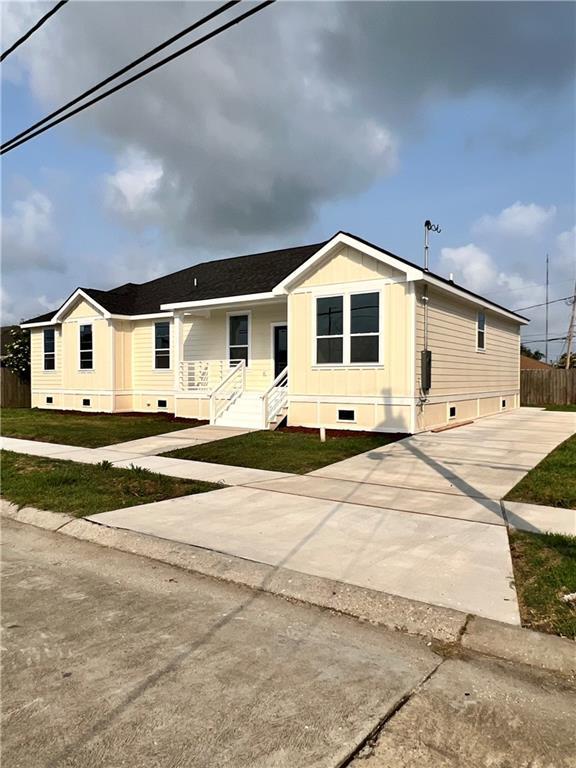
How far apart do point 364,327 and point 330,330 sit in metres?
0.93

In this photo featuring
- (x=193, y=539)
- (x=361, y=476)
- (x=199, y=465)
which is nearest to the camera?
(x=193, y=539)

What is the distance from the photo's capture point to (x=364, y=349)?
43.9ft

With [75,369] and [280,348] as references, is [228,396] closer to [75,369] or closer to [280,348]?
[280,348]

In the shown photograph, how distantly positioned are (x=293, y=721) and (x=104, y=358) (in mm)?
19290

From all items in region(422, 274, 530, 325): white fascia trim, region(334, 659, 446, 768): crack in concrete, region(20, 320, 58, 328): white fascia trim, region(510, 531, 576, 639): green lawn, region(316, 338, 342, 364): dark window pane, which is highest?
region(20, 320, 58, 328): white fascia trim

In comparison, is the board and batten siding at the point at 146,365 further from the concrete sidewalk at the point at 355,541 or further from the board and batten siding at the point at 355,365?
the concrete sidewalk at the point at 355,541

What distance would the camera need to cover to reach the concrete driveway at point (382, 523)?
4.34 meters

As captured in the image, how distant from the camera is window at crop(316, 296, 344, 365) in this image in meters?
13.7

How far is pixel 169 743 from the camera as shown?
2451 mm

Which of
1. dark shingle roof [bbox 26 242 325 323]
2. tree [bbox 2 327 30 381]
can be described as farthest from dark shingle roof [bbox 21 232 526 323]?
tree [bbox 2 327 30 381]

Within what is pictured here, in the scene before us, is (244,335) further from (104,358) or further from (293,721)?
(293,721)

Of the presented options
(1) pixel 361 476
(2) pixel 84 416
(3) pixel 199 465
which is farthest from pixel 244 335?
(1) pixel 361 476

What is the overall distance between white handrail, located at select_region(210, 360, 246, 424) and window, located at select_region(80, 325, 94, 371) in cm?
716

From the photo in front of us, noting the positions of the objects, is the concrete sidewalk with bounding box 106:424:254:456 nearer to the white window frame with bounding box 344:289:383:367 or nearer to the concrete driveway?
the white window frame with bounding box 344:289:383:367
